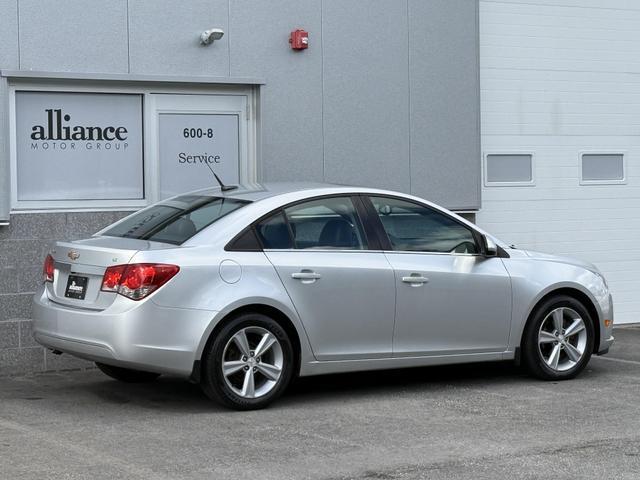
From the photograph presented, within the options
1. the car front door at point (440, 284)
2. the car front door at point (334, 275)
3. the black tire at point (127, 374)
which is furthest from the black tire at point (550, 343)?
the black tire at point (127, 374)

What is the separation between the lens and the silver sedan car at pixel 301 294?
324 inches

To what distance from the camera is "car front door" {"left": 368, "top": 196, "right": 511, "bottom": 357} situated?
9.16 metres

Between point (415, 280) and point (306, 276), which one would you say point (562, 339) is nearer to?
point (415, 280)

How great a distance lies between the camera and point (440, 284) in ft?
30.4

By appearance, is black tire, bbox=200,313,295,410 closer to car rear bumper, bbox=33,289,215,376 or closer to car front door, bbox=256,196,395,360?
car rear bumper, bbox=33,289,215,376

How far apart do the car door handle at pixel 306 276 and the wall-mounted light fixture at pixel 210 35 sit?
356 centimetres

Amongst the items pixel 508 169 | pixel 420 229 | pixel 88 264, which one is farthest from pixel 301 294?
pixel 508 169

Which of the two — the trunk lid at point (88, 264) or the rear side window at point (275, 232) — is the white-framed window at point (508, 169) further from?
the trunk lid at point (88, 264)

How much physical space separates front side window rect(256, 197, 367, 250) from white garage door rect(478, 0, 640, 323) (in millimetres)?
4758

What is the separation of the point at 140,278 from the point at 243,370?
972 millimetres

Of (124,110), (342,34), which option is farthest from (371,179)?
(124,110)

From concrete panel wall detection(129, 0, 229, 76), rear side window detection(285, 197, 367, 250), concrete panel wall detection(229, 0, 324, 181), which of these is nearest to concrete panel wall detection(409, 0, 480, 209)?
concrete panel wall detection(229, 0, 324, 181)

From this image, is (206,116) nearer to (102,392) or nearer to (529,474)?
(102,392)

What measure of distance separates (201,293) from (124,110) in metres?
3.71
